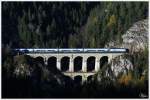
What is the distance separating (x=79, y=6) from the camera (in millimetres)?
167250

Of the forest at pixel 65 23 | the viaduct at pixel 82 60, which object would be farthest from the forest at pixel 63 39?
the viaduct at pixel 82 60

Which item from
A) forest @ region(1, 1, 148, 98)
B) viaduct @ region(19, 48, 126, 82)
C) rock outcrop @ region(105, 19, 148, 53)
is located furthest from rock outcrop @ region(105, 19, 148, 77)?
viaduct @ region(19, 48, 126, 82)

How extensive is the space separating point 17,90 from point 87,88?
1425 cm

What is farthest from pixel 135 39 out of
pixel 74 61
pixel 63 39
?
pixel 63 39

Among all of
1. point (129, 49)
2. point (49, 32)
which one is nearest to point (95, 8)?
point (49, 32)

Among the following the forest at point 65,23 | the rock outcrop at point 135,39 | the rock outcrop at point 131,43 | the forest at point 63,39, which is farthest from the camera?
the forest at point 65,23

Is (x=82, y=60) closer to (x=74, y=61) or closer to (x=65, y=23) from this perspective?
(x=74, y=61)

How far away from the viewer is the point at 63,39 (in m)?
149

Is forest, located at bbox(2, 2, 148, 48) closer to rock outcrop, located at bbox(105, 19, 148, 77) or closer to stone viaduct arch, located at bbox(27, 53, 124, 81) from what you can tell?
rock outcrop, located at bbox(105, 19, 148, 77)

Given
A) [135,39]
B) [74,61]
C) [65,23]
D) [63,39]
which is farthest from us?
[65,23]

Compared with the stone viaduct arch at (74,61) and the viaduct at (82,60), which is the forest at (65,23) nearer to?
the stone viaduct arch at (74,61)

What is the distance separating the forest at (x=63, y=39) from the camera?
4412 inches

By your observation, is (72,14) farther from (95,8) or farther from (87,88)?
(87,88)

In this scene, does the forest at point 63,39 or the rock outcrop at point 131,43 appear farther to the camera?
the rock outcrop at point 131,43
